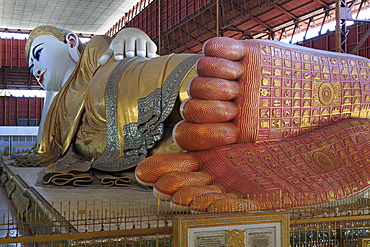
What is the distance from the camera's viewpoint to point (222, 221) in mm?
2154

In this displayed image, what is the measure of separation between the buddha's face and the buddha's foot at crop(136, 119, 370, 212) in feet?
16.8

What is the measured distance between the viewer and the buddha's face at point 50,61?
24.9 ft

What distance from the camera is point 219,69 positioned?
3.16 metres

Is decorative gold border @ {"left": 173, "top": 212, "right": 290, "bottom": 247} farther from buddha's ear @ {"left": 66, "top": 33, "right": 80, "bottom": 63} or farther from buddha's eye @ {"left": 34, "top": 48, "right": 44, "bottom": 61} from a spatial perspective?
buddha's eye @ {"left": 34, "top": 48, "right": 44, "bottom": 61}

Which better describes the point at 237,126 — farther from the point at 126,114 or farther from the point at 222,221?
the point at 126,114

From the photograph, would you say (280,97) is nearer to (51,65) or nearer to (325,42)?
(51,65)

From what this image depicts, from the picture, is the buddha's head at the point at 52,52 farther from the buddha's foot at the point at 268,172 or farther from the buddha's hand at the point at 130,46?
the buddha's foot at the point at 268,172

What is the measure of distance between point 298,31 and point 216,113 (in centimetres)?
870

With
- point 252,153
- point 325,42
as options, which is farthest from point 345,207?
point 325,42

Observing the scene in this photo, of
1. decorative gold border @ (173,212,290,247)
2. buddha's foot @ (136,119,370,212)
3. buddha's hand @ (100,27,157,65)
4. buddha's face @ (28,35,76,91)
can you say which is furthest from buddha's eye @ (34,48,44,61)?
decorative gold border @ (173,212,290,247)

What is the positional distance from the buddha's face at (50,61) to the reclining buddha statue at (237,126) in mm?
3263

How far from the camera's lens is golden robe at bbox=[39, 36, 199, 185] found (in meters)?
4.01

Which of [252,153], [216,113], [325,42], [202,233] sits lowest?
[202,233]

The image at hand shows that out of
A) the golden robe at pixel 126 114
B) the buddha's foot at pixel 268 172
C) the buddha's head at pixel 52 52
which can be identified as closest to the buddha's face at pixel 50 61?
the buddha's head at pixel 52 52
